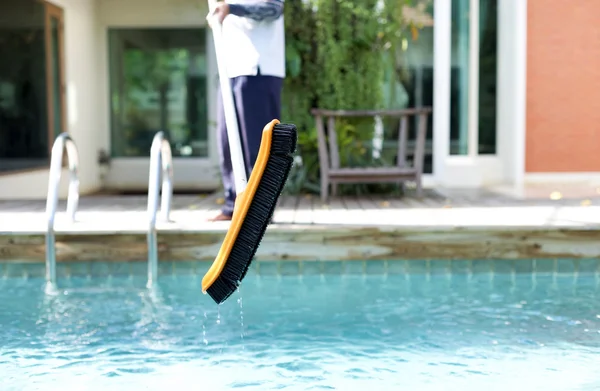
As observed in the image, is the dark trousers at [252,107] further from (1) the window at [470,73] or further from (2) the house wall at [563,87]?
(2) the house wall at [563,87]

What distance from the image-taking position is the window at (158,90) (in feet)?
30.4

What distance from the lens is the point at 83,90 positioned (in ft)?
27.8

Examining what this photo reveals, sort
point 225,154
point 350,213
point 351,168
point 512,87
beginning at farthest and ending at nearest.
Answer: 1. point 512,87
2. point 351,168
3. point 350,213
4. point 225,154

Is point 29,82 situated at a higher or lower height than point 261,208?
higher

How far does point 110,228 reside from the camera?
4293 millimetres

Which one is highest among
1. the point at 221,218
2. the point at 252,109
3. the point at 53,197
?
the point at 252,109

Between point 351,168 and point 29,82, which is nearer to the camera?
point 351,168

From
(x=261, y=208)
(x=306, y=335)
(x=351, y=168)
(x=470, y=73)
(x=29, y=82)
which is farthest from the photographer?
(x=470, y=73)

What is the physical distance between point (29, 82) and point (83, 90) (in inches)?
52.2

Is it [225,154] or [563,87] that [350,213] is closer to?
[225,154]

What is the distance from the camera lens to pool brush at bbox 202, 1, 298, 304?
2430 mm

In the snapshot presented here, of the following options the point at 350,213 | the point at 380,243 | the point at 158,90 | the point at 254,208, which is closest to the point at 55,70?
the point at 158,90

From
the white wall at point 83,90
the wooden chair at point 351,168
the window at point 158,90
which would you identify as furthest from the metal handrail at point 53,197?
the window at point 158,90

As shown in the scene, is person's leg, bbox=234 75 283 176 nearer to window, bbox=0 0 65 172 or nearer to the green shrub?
the green shrub
